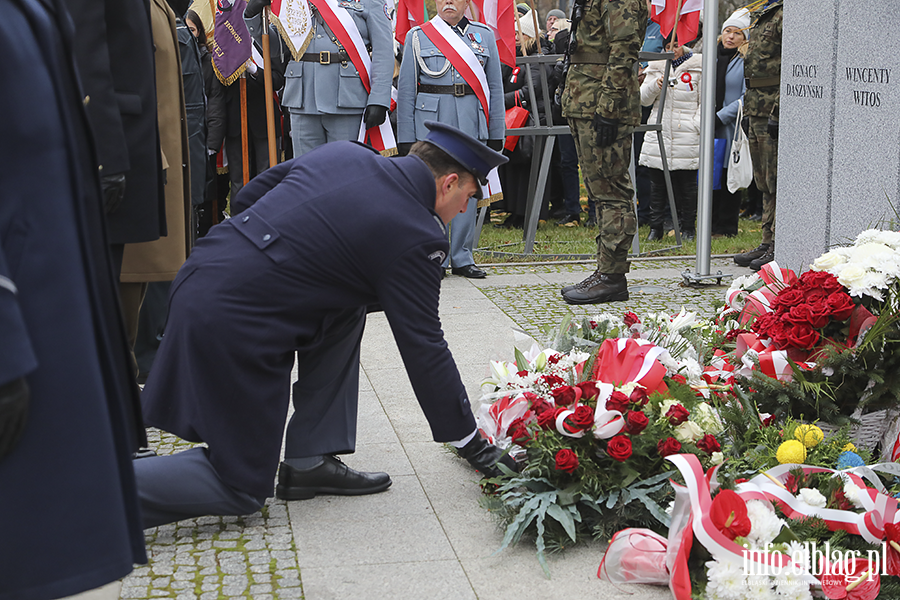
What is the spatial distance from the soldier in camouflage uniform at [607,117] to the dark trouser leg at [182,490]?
3.79 meters

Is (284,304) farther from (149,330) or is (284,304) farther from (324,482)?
(149,330)

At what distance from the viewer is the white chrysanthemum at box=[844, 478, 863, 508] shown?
2.81 metres

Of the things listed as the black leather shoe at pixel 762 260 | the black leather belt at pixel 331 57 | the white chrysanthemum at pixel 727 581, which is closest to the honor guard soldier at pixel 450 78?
the black leather belt at pixel 331 57

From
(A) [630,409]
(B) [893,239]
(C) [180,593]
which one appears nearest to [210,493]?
(C) [180,593]

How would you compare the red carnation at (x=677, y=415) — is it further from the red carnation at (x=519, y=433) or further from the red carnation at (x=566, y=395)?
the red carnation at (x=519, y=433)

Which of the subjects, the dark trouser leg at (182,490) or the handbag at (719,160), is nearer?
the dark trouser leg at (182,490)

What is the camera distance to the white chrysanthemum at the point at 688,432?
3.11 meters

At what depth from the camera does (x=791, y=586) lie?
249cm

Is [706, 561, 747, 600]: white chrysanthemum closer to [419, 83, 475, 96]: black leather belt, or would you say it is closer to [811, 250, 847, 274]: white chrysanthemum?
[811, 250, 847, 274]: white chrysanthemum

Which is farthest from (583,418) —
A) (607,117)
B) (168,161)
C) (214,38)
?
(214,38)

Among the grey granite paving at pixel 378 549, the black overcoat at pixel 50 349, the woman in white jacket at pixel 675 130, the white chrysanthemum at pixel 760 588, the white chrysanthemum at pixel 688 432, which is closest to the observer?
the black overcoat at pixel 50 349

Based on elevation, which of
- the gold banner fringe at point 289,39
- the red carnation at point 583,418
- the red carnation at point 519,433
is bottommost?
the red carnation at point 519,433

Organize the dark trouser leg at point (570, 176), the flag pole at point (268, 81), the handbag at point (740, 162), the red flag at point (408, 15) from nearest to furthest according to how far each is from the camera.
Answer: the flag pole at point (268, 81)
the handbag at point (740, 162)
the red flag at point (408, 15)
the dark trouser leg at point (570, 176)

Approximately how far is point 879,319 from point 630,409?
34.0 inches
